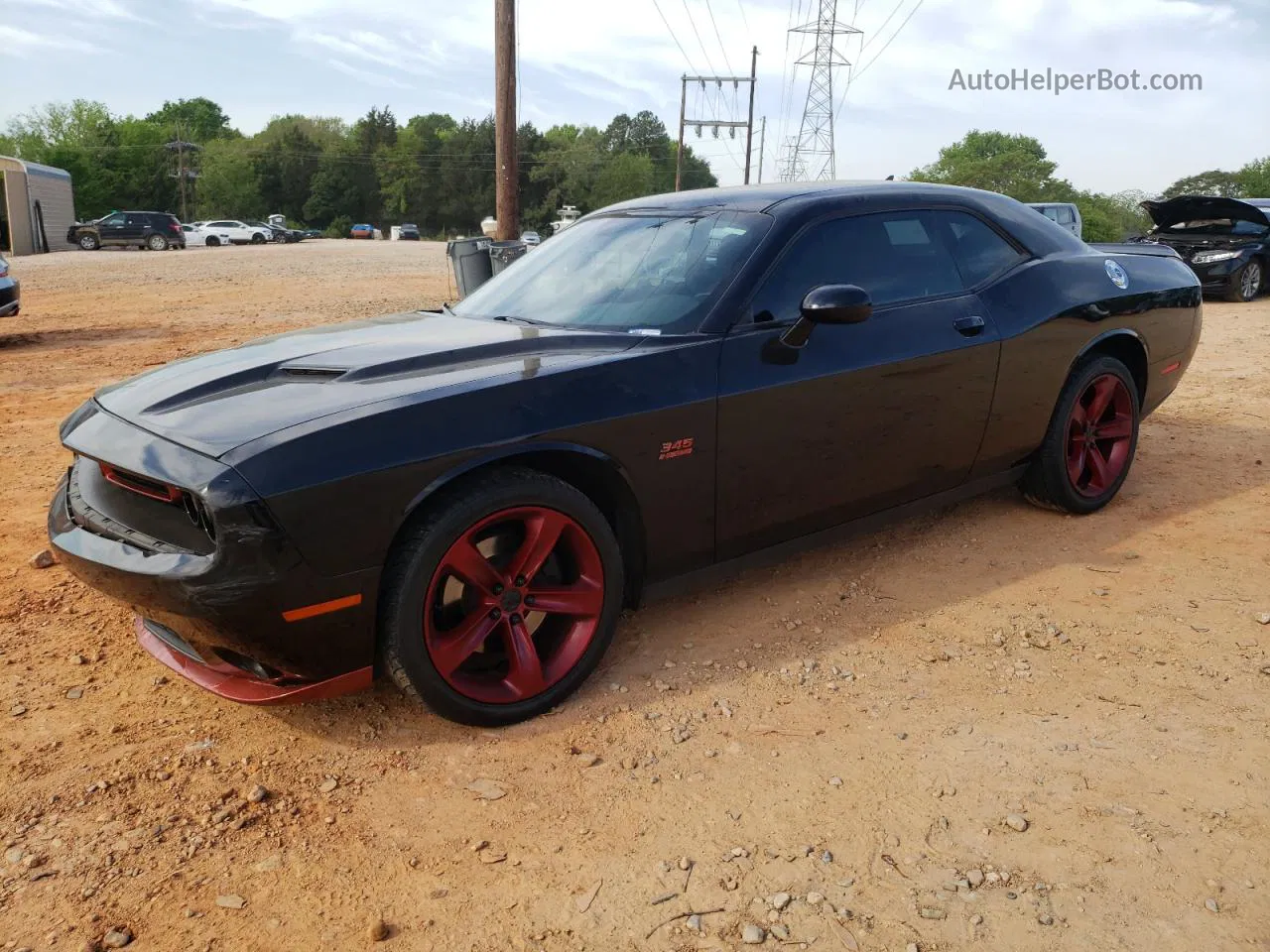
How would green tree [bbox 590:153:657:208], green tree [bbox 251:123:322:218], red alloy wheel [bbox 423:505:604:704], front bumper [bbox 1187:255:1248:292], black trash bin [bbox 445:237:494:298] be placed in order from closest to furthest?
1. red alloy wheel [bbox 423:505:604:704]
2. black trash bin [bbox 445:237:494:298]
3. front bumper [bbox 1187:255:1248:292]
4. green tree [bbox 251:123:322:218]
5. green tree [bbox 590:153:657:208]

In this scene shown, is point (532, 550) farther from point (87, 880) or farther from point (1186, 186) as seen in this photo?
point (1186, 186)

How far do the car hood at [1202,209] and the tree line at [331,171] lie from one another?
70881 mm

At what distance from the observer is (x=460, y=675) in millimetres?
2807

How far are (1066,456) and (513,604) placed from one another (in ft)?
9.63

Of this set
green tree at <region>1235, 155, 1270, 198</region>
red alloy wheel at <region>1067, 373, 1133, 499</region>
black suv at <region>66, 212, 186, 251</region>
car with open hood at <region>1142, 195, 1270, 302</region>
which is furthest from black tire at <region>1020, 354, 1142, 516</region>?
green tree at <region>1235, 155, 1270, 198</region>

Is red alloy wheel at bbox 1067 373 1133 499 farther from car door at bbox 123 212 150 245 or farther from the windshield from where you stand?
car door at bbox 123 212 150 245

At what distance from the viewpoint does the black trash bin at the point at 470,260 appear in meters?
10.0

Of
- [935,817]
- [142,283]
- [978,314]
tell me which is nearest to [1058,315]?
[978,314]

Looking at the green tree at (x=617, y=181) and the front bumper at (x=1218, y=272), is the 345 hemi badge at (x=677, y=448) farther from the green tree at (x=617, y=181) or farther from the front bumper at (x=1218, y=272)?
the green tree at (x=617, y=181)

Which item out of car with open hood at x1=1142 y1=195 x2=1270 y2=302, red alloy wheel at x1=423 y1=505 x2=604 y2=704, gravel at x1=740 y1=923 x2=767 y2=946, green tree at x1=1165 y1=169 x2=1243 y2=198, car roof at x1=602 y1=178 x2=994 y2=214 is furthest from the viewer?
green tree at x1=1165 y1=169 x2=1243 y2=198

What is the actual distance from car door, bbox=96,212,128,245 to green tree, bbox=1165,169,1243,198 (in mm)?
46739

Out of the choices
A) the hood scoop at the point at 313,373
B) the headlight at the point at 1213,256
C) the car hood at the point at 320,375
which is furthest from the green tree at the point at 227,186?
the hood scoop at the point at 313,373

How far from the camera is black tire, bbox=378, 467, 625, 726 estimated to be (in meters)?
2.57

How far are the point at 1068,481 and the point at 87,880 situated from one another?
409cm
